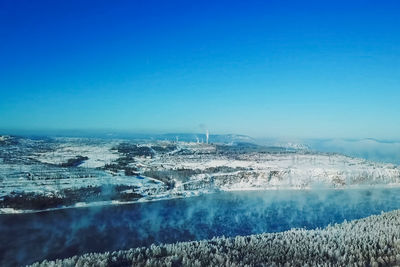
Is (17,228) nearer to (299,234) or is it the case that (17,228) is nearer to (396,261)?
(299,234)

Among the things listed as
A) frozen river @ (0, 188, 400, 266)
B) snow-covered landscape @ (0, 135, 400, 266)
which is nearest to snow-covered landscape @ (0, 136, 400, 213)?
snow-covered landscape @ (0, 135, 400, 266)

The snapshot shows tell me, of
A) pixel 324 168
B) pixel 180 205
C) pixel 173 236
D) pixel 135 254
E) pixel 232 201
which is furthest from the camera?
pixel 324 168

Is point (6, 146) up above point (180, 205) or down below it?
above

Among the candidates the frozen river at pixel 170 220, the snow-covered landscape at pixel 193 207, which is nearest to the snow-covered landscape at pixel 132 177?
the snow-covered landscape at pixel 193 207

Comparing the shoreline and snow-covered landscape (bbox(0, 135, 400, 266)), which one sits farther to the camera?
the shoreline

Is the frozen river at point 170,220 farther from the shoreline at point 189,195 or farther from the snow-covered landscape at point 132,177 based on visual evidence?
the snow-covered landscape at point 132,177

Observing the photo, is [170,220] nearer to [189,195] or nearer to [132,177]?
[189,195]

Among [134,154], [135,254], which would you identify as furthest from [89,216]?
[134,154]

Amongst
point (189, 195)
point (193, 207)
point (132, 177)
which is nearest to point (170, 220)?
point (193, 207)

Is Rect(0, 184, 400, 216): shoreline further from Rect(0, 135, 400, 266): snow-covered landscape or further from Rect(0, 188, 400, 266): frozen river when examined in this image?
Rect(0, 188, 400, 266): frozen river
